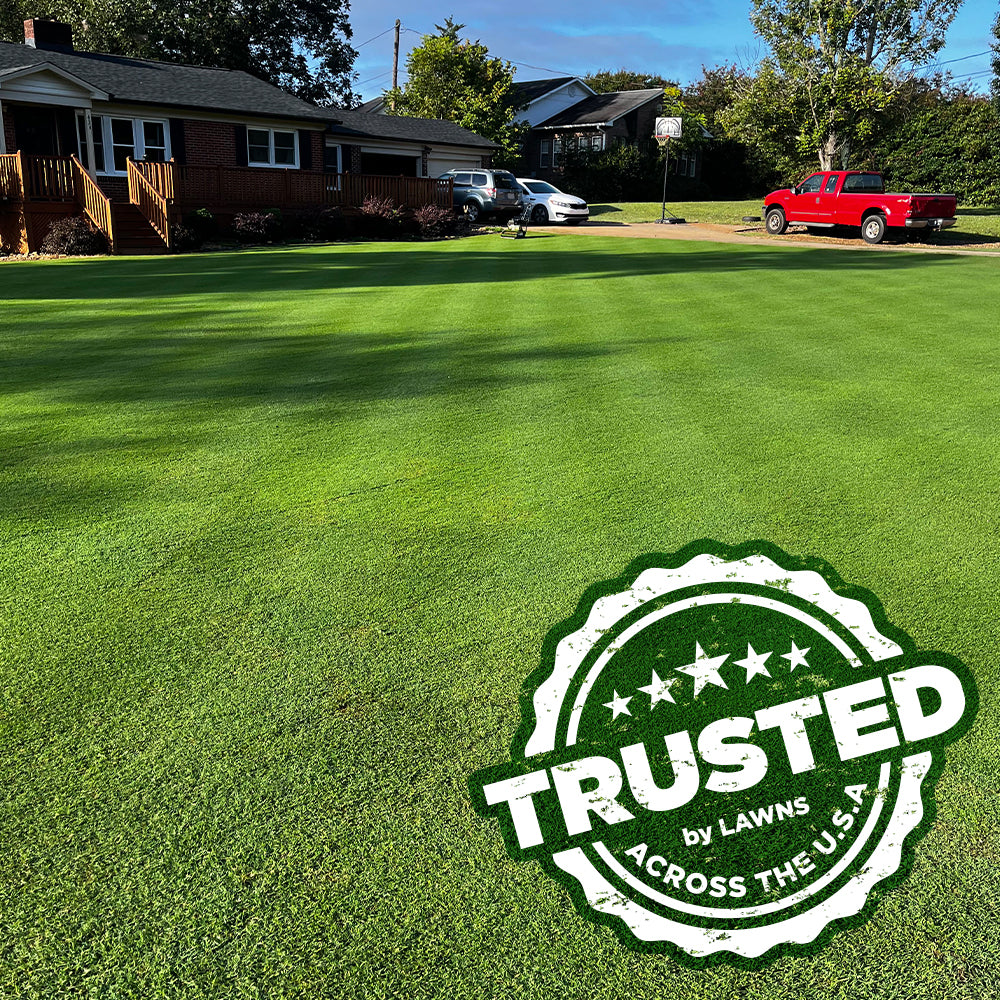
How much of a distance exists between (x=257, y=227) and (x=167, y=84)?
31.7ft

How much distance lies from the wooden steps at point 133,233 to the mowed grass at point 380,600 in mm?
12343

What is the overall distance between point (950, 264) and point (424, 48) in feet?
100

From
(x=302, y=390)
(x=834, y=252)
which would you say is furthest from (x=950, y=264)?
(x=302, y=390)

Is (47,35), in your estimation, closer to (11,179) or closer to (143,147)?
(143,147)

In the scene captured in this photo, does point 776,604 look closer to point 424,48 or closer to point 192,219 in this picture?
point 192,219

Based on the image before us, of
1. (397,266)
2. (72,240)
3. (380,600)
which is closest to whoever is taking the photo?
(380,600)

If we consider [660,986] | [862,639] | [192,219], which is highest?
[192,219]

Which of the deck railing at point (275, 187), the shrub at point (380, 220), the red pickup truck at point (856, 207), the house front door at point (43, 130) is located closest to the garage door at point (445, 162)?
the deck railing at point (275, 187)

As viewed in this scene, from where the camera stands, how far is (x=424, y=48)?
133 ft

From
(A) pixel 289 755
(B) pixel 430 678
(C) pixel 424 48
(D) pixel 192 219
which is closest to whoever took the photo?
(A) pixel 289 755

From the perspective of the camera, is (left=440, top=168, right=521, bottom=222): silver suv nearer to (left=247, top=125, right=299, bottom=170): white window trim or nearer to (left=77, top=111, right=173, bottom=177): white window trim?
(left=247, top=125, right=299, bottom=170): white window trim

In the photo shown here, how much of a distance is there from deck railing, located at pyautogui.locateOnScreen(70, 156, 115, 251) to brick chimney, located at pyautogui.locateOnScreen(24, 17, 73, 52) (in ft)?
37.4

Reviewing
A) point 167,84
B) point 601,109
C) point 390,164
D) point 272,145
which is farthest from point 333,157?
point 601,109

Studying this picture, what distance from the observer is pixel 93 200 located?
20.0 m
